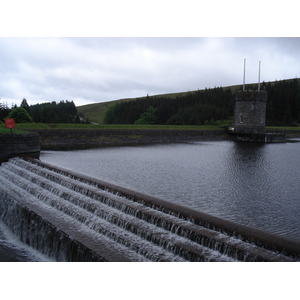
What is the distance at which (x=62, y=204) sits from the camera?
1136cm

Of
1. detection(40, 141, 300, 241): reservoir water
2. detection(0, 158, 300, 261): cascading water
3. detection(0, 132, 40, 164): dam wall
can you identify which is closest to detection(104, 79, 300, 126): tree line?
detection(0, 132, 40, 164): dam wall

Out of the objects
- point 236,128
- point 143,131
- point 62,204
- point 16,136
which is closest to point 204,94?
point 236,128

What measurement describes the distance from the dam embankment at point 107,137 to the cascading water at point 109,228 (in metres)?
20.0

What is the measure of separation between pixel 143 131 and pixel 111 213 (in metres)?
39.0

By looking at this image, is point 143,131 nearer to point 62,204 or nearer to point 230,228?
point 62,204

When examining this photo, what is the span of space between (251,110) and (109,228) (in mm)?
48374

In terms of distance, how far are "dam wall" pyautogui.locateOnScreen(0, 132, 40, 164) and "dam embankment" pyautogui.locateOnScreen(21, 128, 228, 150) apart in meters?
6.86

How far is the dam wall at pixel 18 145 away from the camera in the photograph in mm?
23170

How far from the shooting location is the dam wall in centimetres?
2317

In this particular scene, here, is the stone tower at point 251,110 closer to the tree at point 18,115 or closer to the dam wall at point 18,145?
the tree at point 18,115

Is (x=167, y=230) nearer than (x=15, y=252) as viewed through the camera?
Yes

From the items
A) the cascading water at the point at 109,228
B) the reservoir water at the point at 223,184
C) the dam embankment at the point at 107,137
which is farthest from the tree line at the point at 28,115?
the cascading water at the point at 109,228

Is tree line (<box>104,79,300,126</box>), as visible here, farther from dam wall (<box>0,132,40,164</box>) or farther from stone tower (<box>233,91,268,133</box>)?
dam wall (<box>0,132,40,164</box>)

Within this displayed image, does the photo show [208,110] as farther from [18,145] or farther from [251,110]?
[18,145]
